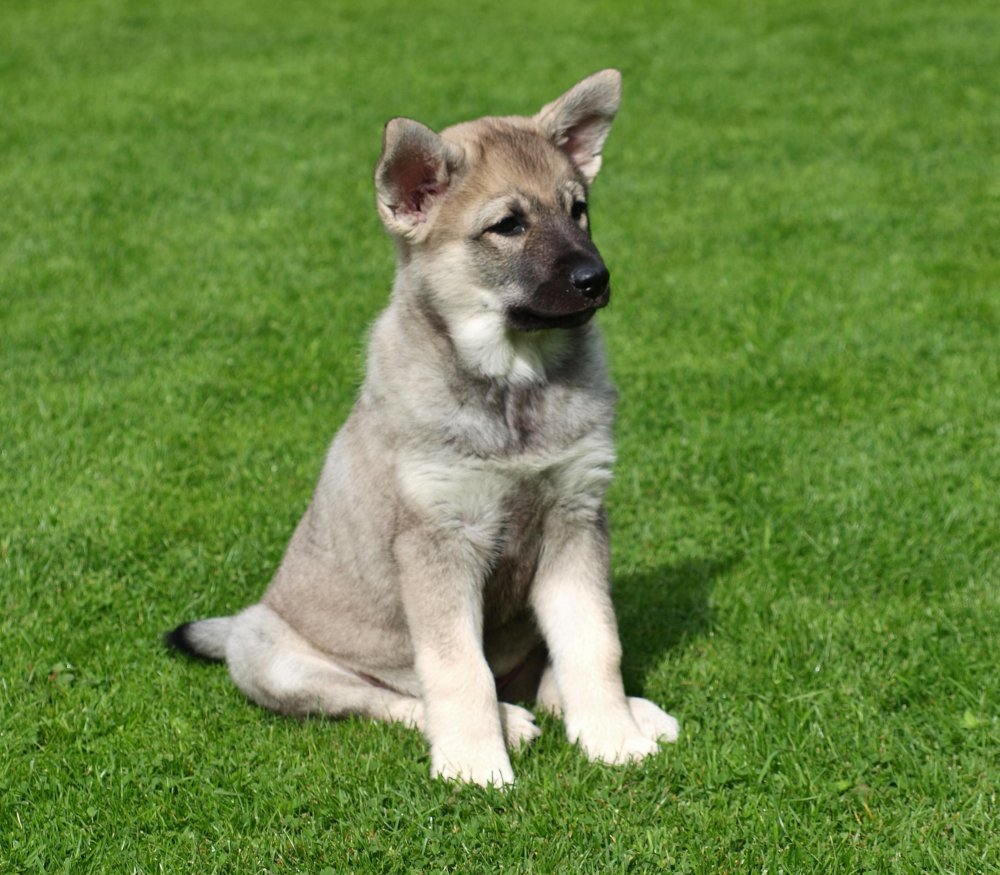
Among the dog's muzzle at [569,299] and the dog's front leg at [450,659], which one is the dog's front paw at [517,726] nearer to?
the dog's front leg at [450,659]

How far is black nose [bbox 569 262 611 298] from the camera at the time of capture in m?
3.93

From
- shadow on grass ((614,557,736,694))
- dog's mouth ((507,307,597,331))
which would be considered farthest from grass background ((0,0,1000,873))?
dog's mouth ((507,307,597,331))

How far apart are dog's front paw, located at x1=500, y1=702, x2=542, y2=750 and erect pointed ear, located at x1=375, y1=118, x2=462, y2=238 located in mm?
1600

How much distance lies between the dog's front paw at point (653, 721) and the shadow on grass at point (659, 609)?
31cm

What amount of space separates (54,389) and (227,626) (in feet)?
10.1

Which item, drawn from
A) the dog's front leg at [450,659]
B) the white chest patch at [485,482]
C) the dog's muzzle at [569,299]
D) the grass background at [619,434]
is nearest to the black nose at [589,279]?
the dog's muzzle at [569,299]

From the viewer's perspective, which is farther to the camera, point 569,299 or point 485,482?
point 485,482

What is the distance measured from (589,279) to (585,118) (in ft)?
2.82

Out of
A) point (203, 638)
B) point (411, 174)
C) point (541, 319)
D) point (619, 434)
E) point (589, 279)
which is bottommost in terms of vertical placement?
point (619, 434)

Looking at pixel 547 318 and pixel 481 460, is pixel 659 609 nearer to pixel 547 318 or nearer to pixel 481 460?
pixel 481 460

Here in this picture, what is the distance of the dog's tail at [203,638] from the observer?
4.80 metres

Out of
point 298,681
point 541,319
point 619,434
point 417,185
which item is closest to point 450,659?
point 298,681

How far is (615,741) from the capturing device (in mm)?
4145

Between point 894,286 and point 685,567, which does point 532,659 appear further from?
point 894,286
